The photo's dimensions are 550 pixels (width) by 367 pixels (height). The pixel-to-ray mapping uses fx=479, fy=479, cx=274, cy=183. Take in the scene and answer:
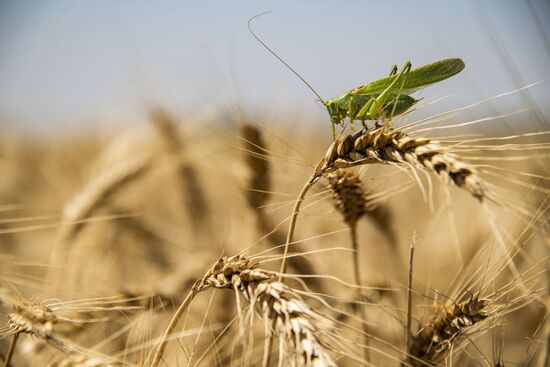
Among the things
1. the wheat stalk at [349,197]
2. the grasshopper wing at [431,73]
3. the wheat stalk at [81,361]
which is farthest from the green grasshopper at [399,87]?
the wheat stalk at [81,361]

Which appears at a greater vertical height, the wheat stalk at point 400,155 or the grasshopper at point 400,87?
the grasshopper at point 400,87

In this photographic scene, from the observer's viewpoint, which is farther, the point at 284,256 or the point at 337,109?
the point at 337,109

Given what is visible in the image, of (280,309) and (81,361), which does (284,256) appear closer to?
(280,309)

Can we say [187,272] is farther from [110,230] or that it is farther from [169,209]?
[169,209]

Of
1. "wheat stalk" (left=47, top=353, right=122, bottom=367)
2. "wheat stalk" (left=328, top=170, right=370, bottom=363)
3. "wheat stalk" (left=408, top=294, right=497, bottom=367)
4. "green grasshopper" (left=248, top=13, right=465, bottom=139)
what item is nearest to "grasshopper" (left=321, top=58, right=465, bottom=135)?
"green grasshopper" (left=248, top=13, right=465, bottom=139)

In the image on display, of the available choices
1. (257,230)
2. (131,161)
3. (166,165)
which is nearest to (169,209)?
(166,165)

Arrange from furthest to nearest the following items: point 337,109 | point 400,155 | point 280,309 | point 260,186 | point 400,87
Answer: point 260,186 → point 337,109 → point 400,87 → point 400,155 → point 280,309

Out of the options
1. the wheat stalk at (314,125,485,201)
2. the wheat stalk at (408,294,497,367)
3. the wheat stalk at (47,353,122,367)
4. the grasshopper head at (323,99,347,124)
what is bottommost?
the wheat stalk at (408,294,497,367)

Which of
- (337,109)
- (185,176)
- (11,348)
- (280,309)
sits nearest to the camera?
(280,309)

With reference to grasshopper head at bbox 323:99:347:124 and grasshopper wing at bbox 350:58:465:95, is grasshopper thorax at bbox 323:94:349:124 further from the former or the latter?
grasshopper wing at bbox 350:58:465:95

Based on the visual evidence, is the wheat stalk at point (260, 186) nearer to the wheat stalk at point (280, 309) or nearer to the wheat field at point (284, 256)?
the wheat field at point (284, 256)

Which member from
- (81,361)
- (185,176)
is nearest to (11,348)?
(81,361)
